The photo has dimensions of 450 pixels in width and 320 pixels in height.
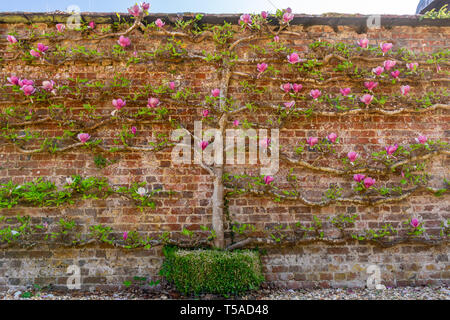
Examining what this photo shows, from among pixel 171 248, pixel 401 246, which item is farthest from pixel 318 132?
pixel 171 248

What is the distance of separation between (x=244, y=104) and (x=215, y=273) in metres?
2.05

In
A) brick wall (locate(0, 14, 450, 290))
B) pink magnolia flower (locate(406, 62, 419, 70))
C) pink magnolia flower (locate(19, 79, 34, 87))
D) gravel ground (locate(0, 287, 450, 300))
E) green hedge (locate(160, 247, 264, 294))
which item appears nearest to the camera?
green hedge (locate(160, 247, 264, 294))

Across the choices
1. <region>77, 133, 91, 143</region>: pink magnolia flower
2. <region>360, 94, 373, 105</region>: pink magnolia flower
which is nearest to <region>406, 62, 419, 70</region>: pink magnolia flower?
<region>360, 94, 373, 105</region>: pink magnolia flower

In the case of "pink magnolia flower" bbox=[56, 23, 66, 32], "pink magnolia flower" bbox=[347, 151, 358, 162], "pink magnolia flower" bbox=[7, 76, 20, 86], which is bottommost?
"pink magnolia flower" bbox=[347, 151, 358, 162]

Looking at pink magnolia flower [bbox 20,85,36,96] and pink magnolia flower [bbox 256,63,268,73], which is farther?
pink magnolia flower [bbox 256,63,268,73]

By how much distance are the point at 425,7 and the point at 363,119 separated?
5.77 m

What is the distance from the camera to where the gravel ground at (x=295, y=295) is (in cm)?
349

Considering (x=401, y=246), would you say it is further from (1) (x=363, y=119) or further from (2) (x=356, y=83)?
(2) (x=356, y=83)

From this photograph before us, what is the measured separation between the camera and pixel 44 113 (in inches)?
159

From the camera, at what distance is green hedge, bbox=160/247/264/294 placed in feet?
10.6

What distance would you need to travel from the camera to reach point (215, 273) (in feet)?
10.6

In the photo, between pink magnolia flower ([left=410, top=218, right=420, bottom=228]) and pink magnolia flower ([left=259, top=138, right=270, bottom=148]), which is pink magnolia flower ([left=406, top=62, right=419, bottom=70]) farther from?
pink magnolia flower ([left=259, top=138, right=270, bottom=148])

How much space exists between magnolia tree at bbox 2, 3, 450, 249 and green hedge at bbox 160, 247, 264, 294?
505 mm

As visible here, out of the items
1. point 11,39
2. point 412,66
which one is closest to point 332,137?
point 412,66
